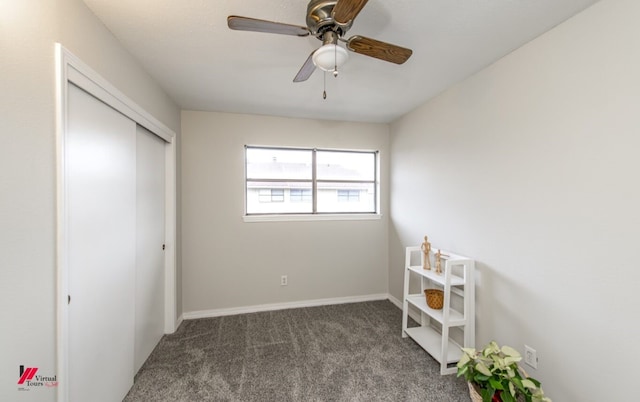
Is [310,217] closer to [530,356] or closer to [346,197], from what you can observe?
[346,197]

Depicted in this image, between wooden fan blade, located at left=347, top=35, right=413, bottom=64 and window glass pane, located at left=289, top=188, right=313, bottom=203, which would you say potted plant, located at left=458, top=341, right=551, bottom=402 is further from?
window glass pane, located at left=289, top=188, right=313, bottom=203

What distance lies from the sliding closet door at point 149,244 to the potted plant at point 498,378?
2445 millimetres

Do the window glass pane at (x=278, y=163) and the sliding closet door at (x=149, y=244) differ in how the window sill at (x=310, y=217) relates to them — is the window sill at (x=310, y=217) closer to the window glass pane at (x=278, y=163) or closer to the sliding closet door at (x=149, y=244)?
the window glass pane at (x=278, y=163)

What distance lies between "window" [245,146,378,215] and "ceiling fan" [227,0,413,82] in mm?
2090

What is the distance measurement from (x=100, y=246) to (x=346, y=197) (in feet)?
8.73

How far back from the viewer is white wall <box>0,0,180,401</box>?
36.3 inches

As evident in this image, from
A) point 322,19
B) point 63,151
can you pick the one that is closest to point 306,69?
point 322,19

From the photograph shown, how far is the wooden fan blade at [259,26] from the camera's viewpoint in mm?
1103

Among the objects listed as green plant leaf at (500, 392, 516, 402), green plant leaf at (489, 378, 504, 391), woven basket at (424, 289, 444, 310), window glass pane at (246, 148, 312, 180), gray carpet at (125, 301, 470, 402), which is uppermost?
window glass pane at (246, 148, 312, 180)

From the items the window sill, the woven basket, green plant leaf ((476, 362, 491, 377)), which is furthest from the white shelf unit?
the window sill

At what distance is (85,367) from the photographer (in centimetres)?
139

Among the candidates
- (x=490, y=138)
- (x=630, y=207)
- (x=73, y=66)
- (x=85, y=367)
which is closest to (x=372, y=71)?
(x=490, y=138)

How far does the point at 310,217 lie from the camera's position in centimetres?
332

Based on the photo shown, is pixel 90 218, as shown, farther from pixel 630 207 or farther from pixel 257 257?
pixel 630 207
